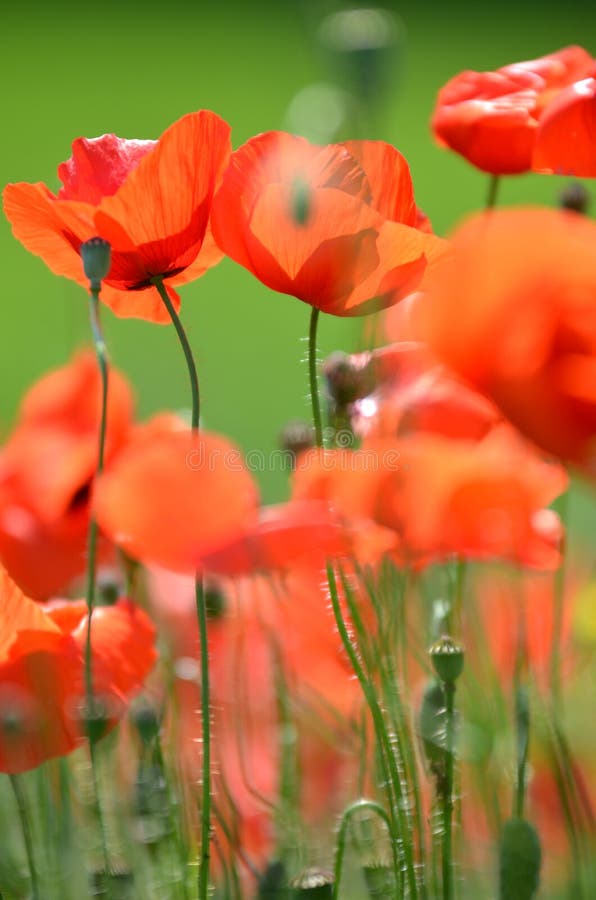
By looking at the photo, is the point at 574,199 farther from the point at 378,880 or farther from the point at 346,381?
the point at 378,880

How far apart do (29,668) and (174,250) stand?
0.52ft

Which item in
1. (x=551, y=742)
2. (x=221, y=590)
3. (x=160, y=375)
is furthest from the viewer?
(x=160, y=375)

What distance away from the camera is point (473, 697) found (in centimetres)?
55

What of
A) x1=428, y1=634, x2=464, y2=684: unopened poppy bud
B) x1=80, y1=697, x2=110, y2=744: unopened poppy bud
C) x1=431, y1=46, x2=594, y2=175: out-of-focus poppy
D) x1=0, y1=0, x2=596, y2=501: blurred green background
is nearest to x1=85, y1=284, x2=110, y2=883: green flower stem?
x1=80, y1=697, x2=110, y2=744: unopened poppy bud

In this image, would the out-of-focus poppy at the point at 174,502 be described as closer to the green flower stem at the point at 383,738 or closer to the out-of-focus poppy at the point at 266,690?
the green flower stem at the point at 383,738

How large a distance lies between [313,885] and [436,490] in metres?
0.15

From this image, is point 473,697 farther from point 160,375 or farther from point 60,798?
point 160,375

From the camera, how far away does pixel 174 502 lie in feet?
1.13

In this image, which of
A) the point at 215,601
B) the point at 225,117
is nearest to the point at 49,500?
the point at 215,601

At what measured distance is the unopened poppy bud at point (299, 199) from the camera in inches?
17.4

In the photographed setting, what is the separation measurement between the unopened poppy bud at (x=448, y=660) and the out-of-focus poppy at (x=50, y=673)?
0.34 ft

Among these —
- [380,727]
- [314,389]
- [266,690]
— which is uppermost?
[314,389]

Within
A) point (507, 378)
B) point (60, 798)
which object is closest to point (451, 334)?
point (507, 378)

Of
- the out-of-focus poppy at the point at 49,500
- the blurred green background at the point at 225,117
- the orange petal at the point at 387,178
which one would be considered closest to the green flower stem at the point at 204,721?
the orange petal at the point at 387,178
